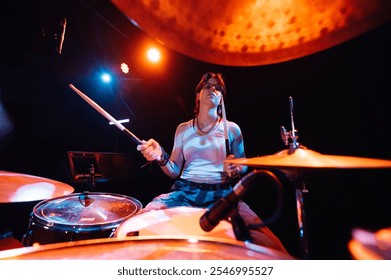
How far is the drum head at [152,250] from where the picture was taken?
20.7 inches

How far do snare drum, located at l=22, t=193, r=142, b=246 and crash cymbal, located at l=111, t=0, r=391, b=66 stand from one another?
0.87m

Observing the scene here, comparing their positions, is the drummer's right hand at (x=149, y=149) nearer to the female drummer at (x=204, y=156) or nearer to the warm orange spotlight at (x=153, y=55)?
the female drummer at (x=204, y=156)

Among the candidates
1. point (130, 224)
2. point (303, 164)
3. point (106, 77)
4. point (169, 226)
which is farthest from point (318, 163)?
point (106, 77)

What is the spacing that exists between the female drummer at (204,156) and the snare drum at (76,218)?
7.3 inches

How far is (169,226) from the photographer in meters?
0.88

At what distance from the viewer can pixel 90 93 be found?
231cm

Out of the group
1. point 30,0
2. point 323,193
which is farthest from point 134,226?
point 30,0

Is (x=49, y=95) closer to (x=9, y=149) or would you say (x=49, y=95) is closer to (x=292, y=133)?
(x=9, y=149)

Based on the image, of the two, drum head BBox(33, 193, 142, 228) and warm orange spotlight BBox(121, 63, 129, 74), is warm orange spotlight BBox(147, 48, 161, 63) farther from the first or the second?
drum head BBox(33, 193, 142, 228)

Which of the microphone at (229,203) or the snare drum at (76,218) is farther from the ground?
the microphone at (229,203)

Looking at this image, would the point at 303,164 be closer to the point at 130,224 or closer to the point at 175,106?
the point at 130,224

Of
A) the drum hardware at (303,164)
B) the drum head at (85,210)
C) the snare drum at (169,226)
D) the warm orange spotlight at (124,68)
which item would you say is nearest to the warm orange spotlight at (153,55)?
the warm orange spotlight at (124,68)

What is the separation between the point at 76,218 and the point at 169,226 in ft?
1.70

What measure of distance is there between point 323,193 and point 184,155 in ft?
3.36
